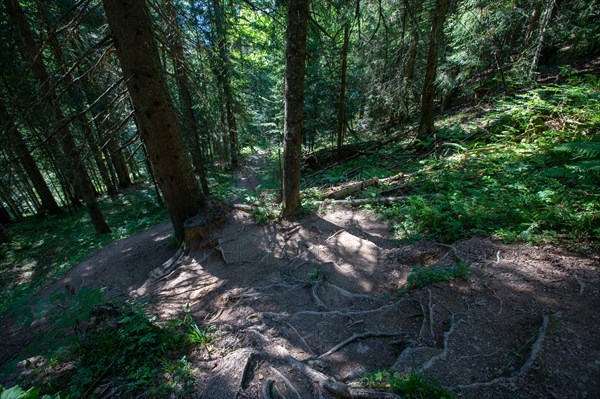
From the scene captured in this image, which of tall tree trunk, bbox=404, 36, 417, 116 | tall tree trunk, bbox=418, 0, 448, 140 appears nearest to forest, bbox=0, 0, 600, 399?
tall tree trunk, bbox=418, 0, 448, 140

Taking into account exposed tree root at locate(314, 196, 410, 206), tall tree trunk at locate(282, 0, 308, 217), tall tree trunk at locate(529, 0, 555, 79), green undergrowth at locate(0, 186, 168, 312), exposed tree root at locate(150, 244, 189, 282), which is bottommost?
green undergrowth at locate(0, 186, 168, 312)

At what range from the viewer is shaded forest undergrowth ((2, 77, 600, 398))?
2.31 metres

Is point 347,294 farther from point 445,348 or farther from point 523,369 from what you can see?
point 523,369

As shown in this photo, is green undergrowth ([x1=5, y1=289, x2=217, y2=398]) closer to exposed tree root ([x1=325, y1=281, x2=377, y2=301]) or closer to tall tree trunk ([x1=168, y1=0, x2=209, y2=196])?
exposed tree root ([x1=325, y1=281, x2=377, y2=301])

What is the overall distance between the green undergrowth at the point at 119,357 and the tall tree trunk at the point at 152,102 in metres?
3.05

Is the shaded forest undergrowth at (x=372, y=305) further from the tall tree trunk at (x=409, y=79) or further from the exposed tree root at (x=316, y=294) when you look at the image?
the tall tree trunk at (x=409, y=79)

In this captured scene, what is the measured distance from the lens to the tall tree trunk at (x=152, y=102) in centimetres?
460

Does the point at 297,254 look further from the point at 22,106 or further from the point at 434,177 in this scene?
the point at 22,106

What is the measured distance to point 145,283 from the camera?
5836 mm

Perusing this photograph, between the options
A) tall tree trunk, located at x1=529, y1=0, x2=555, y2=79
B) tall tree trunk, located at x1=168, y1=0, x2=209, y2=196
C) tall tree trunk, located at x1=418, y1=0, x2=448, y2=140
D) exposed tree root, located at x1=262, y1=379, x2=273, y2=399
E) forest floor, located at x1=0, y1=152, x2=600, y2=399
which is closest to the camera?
forest floor, located at x1=0, y1=152, x2=600, y2=399

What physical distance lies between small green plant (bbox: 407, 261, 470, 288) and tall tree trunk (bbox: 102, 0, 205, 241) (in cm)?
529

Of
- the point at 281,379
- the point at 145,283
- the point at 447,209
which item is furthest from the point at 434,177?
the point at 145,283

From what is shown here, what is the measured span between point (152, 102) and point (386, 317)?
5684 millimetres

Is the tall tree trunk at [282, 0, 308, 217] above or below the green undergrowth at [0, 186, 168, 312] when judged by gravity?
above
